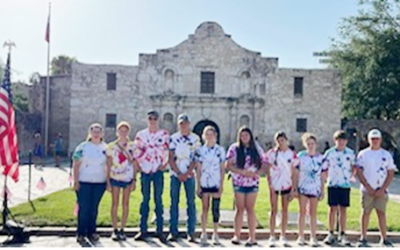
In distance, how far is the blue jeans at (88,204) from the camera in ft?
23.1

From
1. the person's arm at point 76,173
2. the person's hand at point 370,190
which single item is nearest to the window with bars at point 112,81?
the person's arm at point 76,173

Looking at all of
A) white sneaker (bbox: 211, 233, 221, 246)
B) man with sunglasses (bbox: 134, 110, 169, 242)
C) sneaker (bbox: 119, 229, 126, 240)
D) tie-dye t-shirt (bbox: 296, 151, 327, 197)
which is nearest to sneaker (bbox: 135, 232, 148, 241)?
man with sunglasses (bbox: 134, 110, 169, 242)

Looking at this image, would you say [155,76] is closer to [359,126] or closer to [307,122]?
[307,122]

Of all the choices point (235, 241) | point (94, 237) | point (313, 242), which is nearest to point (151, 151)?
point (94, 237)

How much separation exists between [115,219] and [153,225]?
1166mm

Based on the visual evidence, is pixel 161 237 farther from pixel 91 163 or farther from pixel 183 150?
pixel 91 163

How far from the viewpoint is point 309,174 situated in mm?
7262

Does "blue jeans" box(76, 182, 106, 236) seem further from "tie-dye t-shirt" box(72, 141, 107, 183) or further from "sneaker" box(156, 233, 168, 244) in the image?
"sneaker" box(156, 233, 168, 244)

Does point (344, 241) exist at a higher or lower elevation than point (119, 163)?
lower

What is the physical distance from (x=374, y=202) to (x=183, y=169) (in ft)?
9.90

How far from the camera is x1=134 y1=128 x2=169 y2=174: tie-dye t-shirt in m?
7.30

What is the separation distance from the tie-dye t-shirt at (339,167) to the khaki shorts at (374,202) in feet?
1.06

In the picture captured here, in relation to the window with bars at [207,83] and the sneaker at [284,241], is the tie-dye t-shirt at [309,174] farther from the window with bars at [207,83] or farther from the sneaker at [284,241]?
the window with bars at [207,83]

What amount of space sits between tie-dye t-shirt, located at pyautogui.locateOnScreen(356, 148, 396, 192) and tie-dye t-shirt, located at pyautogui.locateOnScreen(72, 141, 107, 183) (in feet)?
13.2
